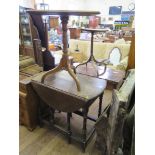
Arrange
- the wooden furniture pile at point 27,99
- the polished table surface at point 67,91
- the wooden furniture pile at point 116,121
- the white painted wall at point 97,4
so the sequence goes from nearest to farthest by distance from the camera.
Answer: the wooden furniture pile at point 116,121, the polished table surface at point 67,91, the wooden furniture pile at point 27,99, the white painted wall at point 97,4

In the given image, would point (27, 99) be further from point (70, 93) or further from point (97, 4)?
point (97, 4)

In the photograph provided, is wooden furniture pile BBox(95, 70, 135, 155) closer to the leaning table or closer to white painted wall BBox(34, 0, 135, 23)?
the leaning table

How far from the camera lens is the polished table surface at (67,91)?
1478 millimetres

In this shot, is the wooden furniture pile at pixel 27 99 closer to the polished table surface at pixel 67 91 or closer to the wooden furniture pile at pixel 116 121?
the polished table surface at pixel 67 91

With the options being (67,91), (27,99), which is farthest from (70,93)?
(27,99)

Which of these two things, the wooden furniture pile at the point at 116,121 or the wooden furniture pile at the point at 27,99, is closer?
the wooden furniture pile at the point at 116,121

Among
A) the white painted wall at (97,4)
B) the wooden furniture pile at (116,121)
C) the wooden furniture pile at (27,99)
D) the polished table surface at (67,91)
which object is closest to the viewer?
the wooden furniture pile at (116,121)

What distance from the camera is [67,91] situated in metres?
1.53

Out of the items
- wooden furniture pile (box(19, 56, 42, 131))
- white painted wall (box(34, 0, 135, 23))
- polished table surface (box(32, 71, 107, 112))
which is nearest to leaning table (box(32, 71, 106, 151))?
polished table surface (box(32, 71, 107, 112))

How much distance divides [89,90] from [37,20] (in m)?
1.12

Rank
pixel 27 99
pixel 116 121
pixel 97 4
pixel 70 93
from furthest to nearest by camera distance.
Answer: pixel 97 4
pixel 27 99
pixel 70 93
pixel 116 121

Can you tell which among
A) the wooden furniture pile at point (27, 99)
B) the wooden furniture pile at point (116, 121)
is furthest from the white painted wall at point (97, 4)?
the wooden furniture pile at point (116, 121)
